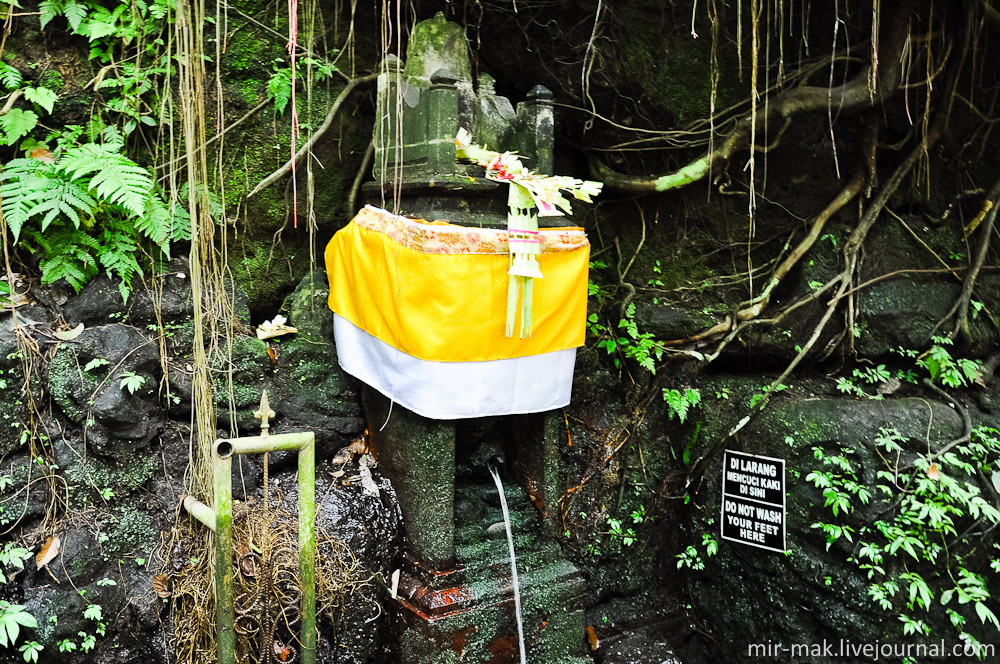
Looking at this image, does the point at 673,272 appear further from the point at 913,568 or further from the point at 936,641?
the point at 936,641

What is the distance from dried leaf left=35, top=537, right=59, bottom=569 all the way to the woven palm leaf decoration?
2.72 m

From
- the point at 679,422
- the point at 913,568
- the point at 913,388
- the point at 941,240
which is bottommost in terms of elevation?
the point at 913,568

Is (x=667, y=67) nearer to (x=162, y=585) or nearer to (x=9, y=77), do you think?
(x=9, y=77)

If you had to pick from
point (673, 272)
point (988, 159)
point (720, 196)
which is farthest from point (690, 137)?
point (988, 159)

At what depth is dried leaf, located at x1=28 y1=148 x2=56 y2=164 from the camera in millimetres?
3883

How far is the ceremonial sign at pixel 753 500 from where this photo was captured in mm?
4465

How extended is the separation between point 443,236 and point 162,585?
254 cm

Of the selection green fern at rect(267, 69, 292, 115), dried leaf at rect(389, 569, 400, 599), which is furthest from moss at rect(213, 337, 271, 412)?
green fern at rect(267, 69, 292, 115)

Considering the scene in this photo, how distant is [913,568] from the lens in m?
4.09

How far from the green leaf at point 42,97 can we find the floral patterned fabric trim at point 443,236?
204cm

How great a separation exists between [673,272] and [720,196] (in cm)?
77

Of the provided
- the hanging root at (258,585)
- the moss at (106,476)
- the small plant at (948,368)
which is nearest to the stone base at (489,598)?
the hanging root at (258,585)

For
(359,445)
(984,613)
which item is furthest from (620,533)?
(984,613)

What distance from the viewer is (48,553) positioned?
11.5 ft
